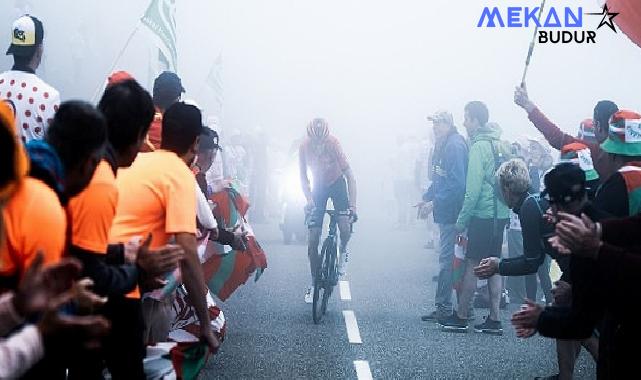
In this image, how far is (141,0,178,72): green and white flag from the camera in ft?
42.4

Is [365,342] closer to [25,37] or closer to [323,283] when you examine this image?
[323,283]

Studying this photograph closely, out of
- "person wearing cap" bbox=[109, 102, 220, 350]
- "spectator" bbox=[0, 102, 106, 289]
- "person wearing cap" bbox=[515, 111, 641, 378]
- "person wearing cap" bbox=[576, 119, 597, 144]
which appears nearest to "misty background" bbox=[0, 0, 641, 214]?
"person wearing cap" bbox=[576, 119, 597, 144]

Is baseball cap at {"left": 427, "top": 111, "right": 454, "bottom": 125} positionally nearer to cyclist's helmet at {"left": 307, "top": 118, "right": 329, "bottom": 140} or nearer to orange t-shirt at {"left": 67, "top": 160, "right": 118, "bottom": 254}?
cyclist's helmet at {"left": 307, "top": 118, "right": 329, "bottom": 140}

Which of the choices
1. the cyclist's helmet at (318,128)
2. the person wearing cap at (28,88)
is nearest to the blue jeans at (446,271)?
the cyclist's helmet at (318,128)

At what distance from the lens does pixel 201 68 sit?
7106cm

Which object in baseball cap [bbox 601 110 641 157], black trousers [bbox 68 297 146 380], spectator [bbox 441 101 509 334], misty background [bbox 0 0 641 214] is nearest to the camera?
black trousers [bbox 68 297 146 380]

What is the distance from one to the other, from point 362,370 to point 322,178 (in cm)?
362

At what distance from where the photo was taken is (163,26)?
43.0ft

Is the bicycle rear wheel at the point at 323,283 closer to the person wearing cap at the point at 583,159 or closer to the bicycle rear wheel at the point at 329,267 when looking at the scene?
the bicycle rear wheel at the point at 329,267

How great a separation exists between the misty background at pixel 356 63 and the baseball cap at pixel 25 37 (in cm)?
4040

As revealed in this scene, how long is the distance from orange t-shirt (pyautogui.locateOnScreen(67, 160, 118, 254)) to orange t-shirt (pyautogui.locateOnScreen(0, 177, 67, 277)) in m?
0.73

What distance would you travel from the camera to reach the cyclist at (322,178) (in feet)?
38.3

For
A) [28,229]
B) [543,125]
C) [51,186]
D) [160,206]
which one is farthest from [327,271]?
[28,229]

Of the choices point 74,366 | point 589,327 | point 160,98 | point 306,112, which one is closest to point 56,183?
point 74,366
